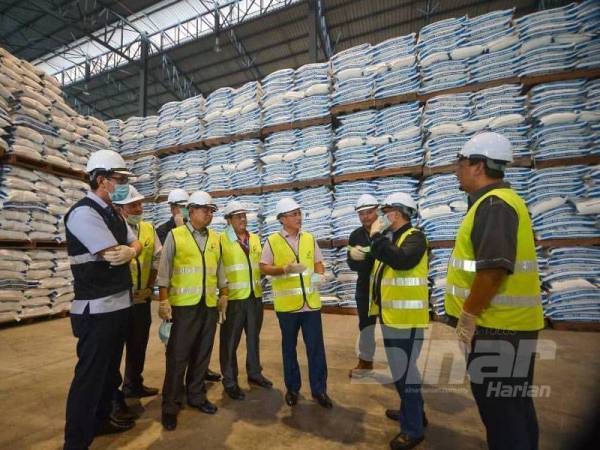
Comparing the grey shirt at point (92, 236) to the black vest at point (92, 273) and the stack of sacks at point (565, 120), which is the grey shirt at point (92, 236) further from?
the stack of sacks at point (565, 120)

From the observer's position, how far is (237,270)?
323cm

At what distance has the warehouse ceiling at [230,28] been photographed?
33.0 feet

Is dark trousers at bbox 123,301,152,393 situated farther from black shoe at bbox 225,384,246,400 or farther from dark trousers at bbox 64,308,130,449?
dark trousers at bbox 64,308,130,449

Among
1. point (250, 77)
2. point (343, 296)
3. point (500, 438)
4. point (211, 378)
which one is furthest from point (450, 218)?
point (250, 77)

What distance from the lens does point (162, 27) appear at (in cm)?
1231

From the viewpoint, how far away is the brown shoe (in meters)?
3.33

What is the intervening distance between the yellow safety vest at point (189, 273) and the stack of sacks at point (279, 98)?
4103 millimetres

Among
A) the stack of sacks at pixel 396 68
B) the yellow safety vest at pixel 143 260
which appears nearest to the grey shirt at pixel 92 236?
the yellow safety vest at pixel 143 260

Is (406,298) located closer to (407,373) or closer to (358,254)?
(407,373)

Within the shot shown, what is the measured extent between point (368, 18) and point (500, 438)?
40.3ft

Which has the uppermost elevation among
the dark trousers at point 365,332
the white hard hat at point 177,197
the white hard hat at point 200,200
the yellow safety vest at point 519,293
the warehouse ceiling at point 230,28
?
the warehouse ceiling at point 230,28

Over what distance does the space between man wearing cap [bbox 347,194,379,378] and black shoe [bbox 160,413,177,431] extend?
1.82 meters

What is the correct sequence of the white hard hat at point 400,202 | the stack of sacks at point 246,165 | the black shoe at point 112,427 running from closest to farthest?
the black shoe at point 112,427 → the white hard hat at point 400,202 → the stack of sacks at point 246,165

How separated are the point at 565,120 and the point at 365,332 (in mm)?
4278
